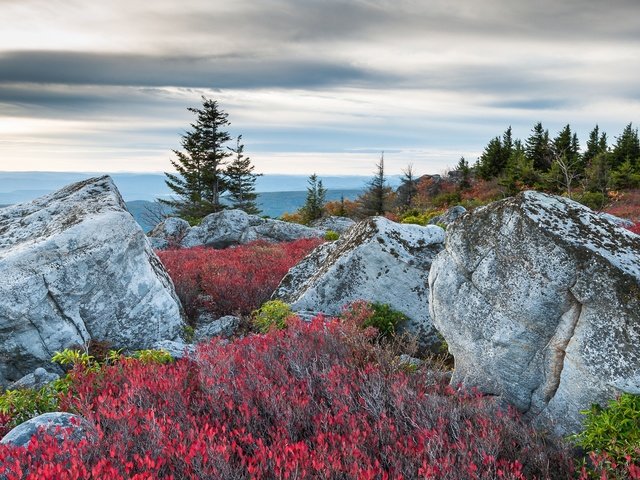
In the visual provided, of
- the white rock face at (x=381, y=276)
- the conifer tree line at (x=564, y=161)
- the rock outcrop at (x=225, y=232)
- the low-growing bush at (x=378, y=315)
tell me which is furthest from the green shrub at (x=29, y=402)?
the conifer tree line at (x=564, y=161)

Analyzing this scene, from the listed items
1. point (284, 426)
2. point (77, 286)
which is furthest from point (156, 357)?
point (77, 286)

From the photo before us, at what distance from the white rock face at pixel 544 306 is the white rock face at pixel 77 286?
19.1ft

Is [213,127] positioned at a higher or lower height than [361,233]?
higher

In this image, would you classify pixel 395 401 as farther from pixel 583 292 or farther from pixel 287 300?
pixel 287 300

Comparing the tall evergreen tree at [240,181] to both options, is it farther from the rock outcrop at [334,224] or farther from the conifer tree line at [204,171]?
the rock outcrop at [334,224]

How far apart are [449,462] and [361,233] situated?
312 inches

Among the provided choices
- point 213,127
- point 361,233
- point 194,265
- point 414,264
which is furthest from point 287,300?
point 213,127

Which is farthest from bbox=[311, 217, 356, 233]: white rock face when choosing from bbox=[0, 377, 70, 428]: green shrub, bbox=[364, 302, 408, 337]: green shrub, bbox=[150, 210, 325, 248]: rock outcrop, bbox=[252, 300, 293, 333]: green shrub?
bbox=[0, 377, 70, 428]: green shrub

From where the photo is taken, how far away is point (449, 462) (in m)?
4.06

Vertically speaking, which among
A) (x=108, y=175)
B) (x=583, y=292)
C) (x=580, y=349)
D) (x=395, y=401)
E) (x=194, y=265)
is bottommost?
(x=194, y=265)

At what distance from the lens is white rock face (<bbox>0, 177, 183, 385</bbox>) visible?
8.38 meters

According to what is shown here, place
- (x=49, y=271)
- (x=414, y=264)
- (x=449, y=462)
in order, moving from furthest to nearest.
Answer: (x=414, y=264), (x=49, y=271), (x=449, y=462)

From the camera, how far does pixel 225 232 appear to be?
26469 millimetres

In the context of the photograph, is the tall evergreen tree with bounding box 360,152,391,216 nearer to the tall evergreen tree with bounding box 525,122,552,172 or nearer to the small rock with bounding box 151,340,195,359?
the tall evergreen tree with bounding box 525,122,552,172
